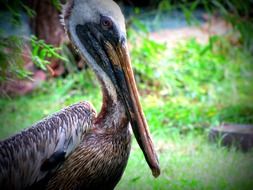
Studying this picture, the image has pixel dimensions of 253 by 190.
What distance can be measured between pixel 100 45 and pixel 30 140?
2.79ft

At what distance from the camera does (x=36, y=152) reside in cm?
405

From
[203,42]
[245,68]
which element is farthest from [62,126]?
[203,42]

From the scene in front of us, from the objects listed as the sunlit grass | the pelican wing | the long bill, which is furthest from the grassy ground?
the pelican wing

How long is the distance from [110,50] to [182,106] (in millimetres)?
3993

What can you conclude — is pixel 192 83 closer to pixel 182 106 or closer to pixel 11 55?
pixel 182 106

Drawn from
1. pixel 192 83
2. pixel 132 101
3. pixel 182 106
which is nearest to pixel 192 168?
pixel 132 101

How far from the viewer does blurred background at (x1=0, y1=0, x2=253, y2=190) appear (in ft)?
18.8

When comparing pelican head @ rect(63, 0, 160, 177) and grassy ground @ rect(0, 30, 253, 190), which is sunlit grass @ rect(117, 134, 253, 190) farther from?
pelican head @ rect(63, 0, 160, 177)

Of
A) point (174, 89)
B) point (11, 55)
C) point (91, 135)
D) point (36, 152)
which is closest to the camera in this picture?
point (36, 152)

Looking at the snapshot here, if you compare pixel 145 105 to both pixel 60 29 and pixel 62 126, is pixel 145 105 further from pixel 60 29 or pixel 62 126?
pixel 62 126

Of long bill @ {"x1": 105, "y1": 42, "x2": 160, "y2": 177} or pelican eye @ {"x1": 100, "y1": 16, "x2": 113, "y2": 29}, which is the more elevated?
pelican eye @ {"x1": 100, "y1": 16, "x2": 113, "y2": 29}

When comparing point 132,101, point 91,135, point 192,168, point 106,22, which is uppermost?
point 106,22

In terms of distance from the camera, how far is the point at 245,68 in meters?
9.50

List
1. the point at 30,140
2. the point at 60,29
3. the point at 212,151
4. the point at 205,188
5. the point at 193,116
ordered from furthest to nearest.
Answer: the point at 60,29
the point at 193,116
the point at 212,151
the point at 205,188
the point at 30,140
